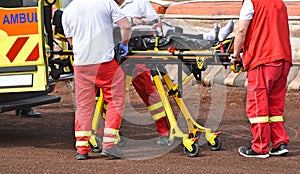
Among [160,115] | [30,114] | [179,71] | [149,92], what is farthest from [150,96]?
[30,114]

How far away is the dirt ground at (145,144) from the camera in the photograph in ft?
24.8

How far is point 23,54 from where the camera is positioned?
8633 mm

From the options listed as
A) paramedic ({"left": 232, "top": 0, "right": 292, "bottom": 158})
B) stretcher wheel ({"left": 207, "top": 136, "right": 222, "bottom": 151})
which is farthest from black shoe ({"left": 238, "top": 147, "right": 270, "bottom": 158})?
stretcher wheel ({"left": 207, "top": 136, "right": 222, "bottom": 151})

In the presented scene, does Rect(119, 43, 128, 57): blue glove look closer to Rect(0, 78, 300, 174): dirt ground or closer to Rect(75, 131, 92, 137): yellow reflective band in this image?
Rect(75, 131, 92, 137): yellow reflective band

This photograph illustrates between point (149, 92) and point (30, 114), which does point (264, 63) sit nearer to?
point (149, 92)

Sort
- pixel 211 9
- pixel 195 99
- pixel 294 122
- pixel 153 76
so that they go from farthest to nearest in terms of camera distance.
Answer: pixel 211 9 → pixel 195 99 → pixel 294 122 → pixel 153 76

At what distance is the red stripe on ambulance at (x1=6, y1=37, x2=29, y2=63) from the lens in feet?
28.4

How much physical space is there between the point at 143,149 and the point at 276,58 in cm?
176

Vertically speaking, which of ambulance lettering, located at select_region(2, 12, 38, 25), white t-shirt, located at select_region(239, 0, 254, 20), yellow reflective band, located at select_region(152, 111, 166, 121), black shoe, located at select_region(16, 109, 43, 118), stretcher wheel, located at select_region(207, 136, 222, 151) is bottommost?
black shoe, located at select_region(16, 109, 43, 118)

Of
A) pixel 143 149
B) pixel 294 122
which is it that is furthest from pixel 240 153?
pixel 294 122

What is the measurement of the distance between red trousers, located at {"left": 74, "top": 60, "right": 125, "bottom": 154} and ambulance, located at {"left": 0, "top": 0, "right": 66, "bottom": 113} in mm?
608

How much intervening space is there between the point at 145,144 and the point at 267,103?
5.22ft

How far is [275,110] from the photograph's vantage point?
8.07 m

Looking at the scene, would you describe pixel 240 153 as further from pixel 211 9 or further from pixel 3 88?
pixel 211 9
